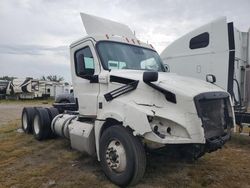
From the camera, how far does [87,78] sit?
581 cm

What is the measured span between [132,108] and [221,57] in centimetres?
430

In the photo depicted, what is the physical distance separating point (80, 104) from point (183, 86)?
101 inches

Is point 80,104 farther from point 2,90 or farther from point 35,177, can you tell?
point 2,90

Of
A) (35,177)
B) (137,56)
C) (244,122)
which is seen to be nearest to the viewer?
(35,177)

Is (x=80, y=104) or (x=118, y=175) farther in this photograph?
(x=80, y=104)

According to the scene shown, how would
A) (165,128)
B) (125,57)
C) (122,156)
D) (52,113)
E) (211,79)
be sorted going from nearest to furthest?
(165,128), (122,156), (125,57), (211,79), (52,113)

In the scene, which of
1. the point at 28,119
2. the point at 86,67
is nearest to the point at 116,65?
the point at 86,67

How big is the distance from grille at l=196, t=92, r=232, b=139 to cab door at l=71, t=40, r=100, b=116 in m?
2.12

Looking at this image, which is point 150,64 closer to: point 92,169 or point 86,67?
point 86,67

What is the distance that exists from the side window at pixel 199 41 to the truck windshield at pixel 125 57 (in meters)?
2.54

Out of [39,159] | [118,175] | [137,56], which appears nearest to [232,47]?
[137,56]

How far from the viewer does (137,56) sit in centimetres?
608

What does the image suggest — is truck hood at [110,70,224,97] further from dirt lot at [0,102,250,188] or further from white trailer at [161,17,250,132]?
white trailer at [161,17,250,132]

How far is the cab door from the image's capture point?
5.67 m
